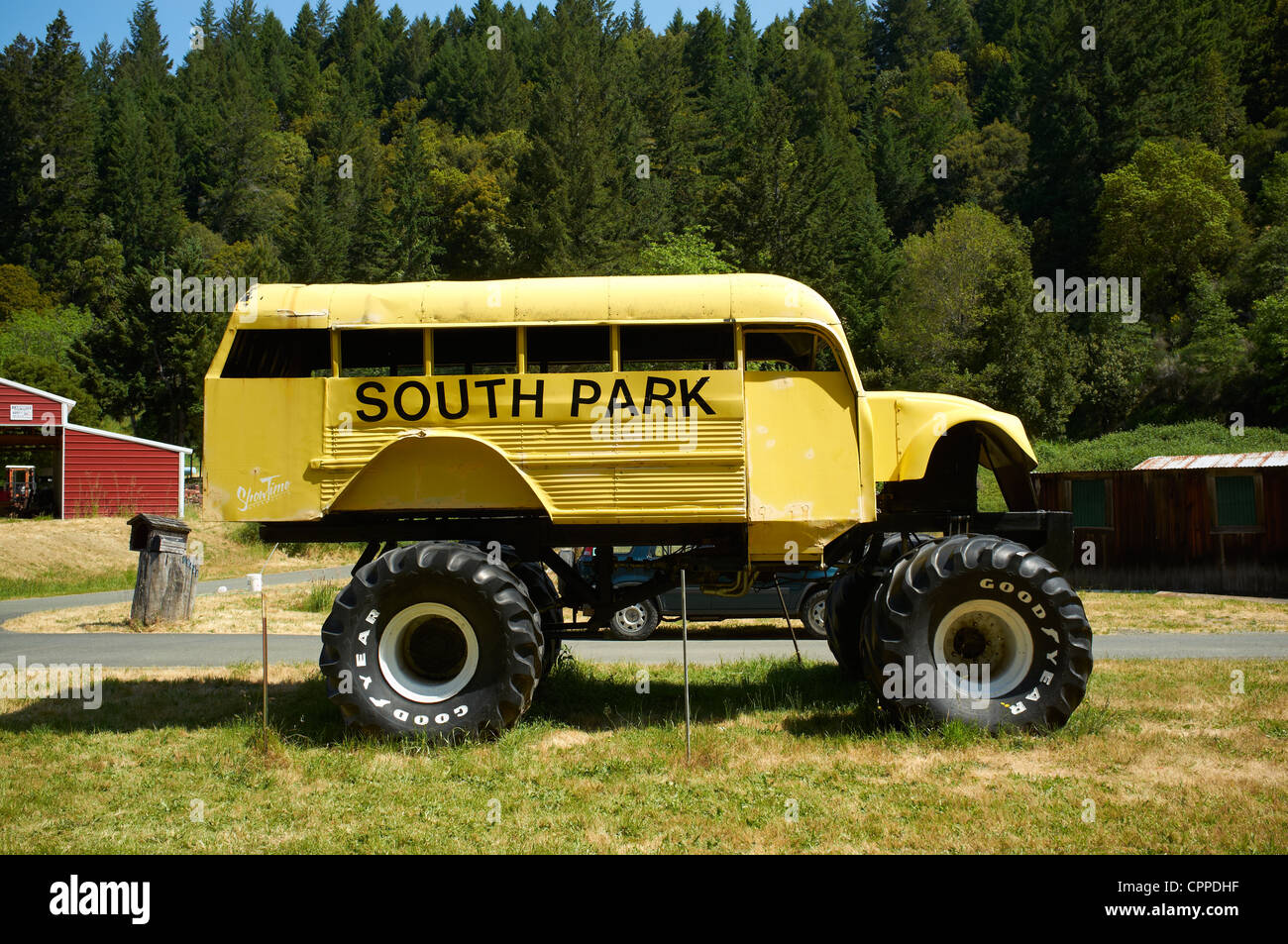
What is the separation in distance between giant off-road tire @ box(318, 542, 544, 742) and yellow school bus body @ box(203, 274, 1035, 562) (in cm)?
53

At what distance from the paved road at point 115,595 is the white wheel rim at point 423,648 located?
1337cm

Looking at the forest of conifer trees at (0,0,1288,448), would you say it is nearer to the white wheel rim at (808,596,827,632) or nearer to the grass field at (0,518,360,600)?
the grass field at (0,518,360,600)

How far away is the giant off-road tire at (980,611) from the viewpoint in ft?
25.5

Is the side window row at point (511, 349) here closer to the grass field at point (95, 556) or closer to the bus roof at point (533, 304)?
the bus roof at point (533, 304)

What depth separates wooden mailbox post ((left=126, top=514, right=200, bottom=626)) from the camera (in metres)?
16.3

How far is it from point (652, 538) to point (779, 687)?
269cm

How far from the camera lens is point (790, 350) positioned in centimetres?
899

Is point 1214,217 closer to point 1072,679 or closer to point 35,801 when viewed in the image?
point 1072,679

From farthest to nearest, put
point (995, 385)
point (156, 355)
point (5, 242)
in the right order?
1. point (5, 242)
2. point (156, 355)
3. point (995, 385)

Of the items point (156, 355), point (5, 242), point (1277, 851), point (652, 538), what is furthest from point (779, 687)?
point (5, 242)

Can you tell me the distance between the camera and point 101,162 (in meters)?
90.9

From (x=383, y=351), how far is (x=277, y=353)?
2.86 ft

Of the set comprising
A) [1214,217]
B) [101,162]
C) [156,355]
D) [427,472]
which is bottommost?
[427,472]
